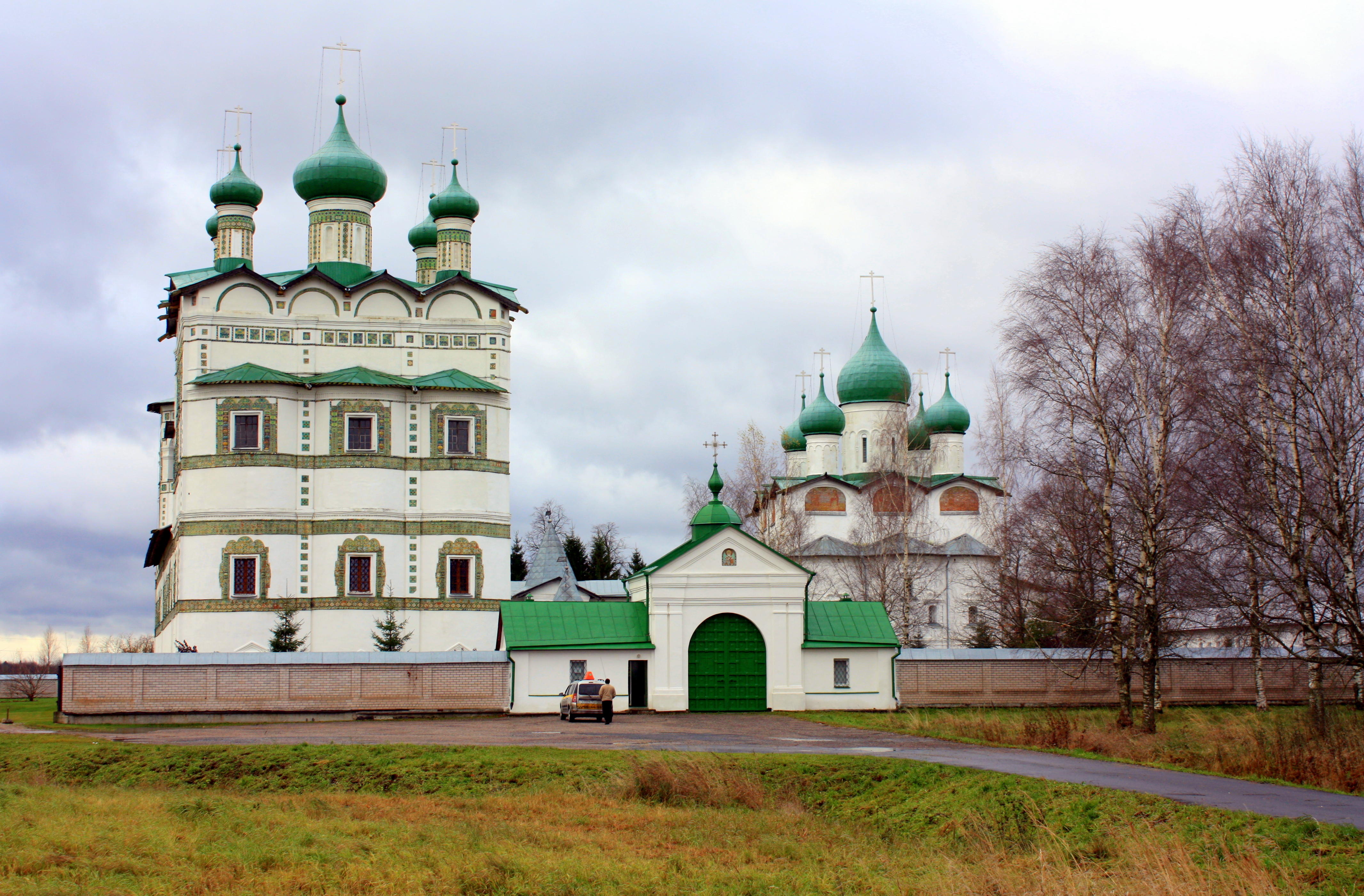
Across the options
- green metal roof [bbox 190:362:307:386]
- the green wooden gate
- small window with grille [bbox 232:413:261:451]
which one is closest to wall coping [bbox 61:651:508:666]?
the green wooden gate

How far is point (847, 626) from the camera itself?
103 ft

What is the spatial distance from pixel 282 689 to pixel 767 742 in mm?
11508

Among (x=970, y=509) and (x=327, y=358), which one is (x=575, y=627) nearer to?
(x=327, y=358)

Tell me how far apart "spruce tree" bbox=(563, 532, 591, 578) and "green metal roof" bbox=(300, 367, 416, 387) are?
2498 centimetres

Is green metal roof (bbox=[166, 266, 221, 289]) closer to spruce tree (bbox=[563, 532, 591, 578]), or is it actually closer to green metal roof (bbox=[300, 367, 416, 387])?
green metal roof (bbox=[300, 367, 416, 387])

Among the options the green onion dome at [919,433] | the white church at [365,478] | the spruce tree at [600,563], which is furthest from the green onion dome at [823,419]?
the white church at [365,478]

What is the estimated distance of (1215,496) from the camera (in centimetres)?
2120

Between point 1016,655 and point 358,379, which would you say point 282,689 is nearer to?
point 358,379

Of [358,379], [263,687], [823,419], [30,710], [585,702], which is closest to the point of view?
[585,702]

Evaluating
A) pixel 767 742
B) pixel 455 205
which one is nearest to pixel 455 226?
pixel 455 205

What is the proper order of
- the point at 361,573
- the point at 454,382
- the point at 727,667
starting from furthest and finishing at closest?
the point at 454,382 → the point at 361,573 → the point at 727,667

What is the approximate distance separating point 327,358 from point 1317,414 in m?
24.8

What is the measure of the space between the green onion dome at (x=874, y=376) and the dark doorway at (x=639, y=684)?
26892mm

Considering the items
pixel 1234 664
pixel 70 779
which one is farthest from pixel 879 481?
pixel 70 779
